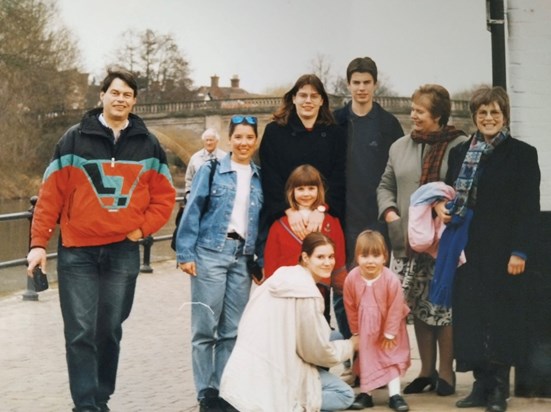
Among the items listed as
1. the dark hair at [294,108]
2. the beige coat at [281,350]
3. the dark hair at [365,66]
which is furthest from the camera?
the dark hair at [365,66]

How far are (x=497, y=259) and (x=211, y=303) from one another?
1297 millimetres

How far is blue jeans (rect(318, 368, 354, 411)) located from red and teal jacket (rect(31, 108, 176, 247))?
3.52 feet

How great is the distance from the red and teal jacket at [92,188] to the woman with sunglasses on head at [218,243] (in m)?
0.24

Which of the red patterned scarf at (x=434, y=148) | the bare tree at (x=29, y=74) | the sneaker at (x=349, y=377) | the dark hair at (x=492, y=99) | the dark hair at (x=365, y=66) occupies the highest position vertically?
the bare tree at (x=29, y=74)

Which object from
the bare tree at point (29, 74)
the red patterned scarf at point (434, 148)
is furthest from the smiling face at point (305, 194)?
the bare tree at point (29, 74)

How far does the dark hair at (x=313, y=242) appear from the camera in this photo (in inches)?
193

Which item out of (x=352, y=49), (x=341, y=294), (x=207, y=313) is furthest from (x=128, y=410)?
(x=352, y=49)

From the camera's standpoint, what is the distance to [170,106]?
28.0 ft

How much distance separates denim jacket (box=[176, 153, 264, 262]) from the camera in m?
5.17

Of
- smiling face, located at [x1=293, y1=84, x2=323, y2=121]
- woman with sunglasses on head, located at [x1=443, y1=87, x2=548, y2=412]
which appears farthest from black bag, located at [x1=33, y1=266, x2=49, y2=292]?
woman with sunglasses on head, located at [x1=443, y1=87, x2=548, y2=412]

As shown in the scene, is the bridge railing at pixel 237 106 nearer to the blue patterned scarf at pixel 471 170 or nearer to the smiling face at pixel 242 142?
the blue patterned scarf at pixel 471 170

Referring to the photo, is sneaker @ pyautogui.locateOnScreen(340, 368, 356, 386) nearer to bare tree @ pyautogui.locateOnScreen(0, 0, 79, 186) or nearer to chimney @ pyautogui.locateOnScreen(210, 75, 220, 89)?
chimney @ pyautogui.locateOnScreen(210, 75, 220, 89)

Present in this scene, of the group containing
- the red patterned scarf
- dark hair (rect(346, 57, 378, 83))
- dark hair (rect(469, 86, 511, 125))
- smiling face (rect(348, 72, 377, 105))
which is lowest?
the red patterned scarf

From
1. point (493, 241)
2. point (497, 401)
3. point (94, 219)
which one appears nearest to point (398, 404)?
point (497, 401)
